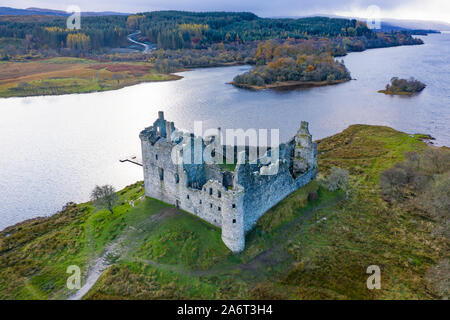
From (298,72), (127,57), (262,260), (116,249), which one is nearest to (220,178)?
(262,260)

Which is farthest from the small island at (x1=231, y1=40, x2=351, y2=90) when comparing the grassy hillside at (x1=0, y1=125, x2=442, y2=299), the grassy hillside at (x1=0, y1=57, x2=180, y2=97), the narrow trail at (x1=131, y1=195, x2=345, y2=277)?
the narrow trail at (x1=131, y1=195, x2=345, y2=277)

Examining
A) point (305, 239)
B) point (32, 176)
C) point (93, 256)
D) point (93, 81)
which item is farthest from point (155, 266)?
point (93, 81)

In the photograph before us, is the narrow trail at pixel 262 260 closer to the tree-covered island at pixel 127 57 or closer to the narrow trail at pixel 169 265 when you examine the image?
the narrow trail at pixel 169 265

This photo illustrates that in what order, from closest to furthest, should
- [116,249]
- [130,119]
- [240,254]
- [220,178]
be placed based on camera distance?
[240,254]
[116,249]
[220,178]
[130,119]

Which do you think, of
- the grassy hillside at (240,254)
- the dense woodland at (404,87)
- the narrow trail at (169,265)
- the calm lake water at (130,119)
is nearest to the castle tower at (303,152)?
the grassy hillside at (240,254)

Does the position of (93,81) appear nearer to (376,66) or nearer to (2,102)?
(2,102)

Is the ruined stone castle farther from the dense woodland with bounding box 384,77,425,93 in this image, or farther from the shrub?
the dense woodland with bounding box 384,77,425,93

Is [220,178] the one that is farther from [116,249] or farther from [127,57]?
[127,57]
